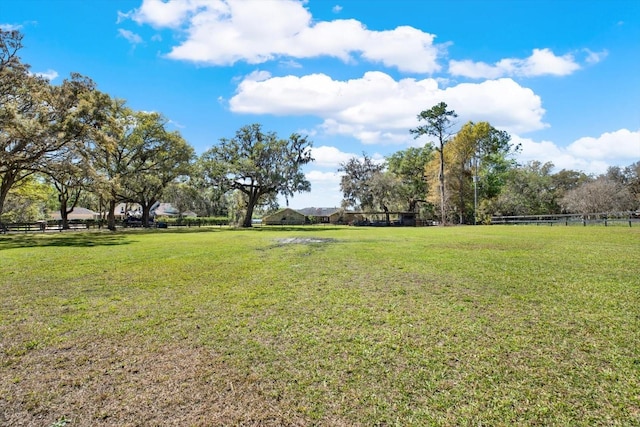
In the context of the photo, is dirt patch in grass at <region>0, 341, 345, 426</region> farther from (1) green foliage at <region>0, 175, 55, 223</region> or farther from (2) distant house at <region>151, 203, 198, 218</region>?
(2) distant house at <region>151, 203, 198, 218</region>

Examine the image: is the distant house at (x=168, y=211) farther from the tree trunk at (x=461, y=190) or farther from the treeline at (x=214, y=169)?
the tree trunk at (x=461, y=190)

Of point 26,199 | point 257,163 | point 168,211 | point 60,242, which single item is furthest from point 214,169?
point 168,211

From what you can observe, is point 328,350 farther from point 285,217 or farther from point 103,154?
point 285,217

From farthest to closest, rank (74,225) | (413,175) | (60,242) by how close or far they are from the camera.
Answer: (413,175)
(74,225)
(60,242)

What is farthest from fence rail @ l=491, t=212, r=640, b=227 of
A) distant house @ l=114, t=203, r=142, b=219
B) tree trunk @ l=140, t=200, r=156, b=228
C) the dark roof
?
distant house @ l=114, t=203, r=142, b=219

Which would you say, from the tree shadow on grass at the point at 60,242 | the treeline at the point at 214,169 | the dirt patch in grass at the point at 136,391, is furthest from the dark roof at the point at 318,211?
the dirt patch in grass at the point at 136,391

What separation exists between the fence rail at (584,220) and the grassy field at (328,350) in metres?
22.6

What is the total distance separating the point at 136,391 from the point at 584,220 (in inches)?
1311

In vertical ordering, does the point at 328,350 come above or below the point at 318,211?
below

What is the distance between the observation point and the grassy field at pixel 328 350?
297 cm

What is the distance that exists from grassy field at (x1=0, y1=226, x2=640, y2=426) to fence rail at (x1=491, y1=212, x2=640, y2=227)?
22633 millimetres

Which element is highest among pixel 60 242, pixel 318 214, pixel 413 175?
pixel 413 175

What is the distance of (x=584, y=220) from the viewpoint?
28.1 m

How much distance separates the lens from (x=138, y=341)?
446 centimetres
